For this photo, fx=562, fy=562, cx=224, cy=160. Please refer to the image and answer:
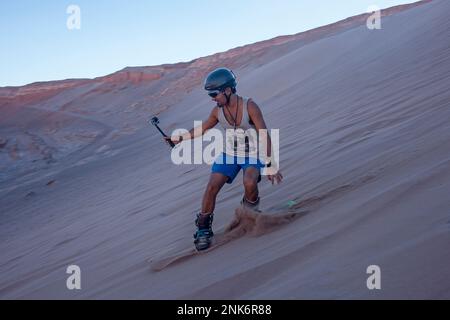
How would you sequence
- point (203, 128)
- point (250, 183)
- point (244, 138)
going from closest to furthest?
point (250, 183), point (244, 138), point (203, 128)

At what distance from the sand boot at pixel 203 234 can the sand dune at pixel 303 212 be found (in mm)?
76

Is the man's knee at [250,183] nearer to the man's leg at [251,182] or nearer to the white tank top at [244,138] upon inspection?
the man's leg at [251,182]

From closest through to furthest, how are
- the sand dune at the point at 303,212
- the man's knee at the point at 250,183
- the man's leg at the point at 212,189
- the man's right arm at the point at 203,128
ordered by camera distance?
1. the sand dune at the point at 303,212
2. the man's knee at the point at 250,183
3. the man's leg at the point at 212,189
4. the man's right arm at the point at 203,128

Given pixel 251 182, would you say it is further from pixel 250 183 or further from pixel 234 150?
pixel 234 150

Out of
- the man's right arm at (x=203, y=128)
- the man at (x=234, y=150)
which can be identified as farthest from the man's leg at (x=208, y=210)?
the man's right arm at (x=203, y=128)

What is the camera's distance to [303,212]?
3.46m

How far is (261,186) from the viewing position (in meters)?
4.98

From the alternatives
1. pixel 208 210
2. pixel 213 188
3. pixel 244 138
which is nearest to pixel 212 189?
pixel 213 188

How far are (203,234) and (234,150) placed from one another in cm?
57

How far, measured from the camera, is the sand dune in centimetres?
241

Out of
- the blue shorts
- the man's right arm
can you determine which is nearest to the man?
the blue shorts

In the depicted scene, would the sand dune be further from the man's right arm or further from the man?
the man's right arm

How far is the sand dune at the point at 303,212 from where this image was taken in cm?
241

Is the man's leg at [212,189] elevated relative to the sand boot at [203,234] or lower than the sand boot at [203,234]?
elevated
